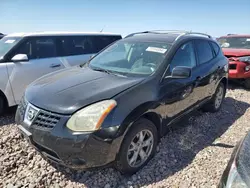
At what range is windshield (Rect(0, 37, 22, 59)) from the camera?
4586 millimetres

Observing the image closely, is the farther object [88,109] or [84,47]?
[84,47]

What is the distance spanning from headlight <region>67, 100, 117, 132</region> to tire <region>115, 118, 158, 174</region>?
39 cm

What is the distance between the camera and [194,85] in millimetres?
3764

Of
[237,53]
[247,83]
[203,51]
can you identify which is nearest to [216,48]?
[203,51]

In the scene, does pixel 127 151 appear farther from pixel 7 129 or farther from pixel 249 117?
pixel 249 117

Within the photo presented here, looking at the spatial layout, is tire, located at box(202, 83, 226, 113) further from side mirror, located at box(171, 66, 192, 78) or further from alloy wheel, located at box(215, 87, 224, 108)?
side mirror, located at box(171, 66, 192, 78)

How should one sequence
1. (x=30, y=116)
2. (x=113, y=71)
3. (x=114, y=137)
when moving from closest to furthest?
(x=114, y=137), (x=30, y=116), (x=113, y=71)

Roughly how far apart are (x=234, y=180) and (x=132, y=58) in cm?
235

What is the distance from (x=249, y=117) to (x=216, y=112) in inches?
26.7

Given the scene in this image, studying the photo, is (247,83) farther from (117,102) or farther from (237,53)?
(117,102)

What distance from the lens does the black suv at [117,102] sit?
2.38 meters

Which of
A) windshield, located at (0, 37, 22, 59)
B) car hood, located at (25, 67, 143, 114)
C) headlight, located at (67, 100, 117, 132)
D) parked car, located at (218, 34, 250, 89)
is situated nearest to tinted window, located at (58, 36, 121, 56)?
windshield, located at (0, 37, 22, 59)

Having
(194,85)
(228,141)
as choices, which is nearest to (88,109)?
(194,85)

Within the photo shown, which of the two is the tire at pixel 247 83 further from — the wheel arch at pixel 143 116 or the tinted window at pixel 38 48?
the tinted window at pixel 38 48
